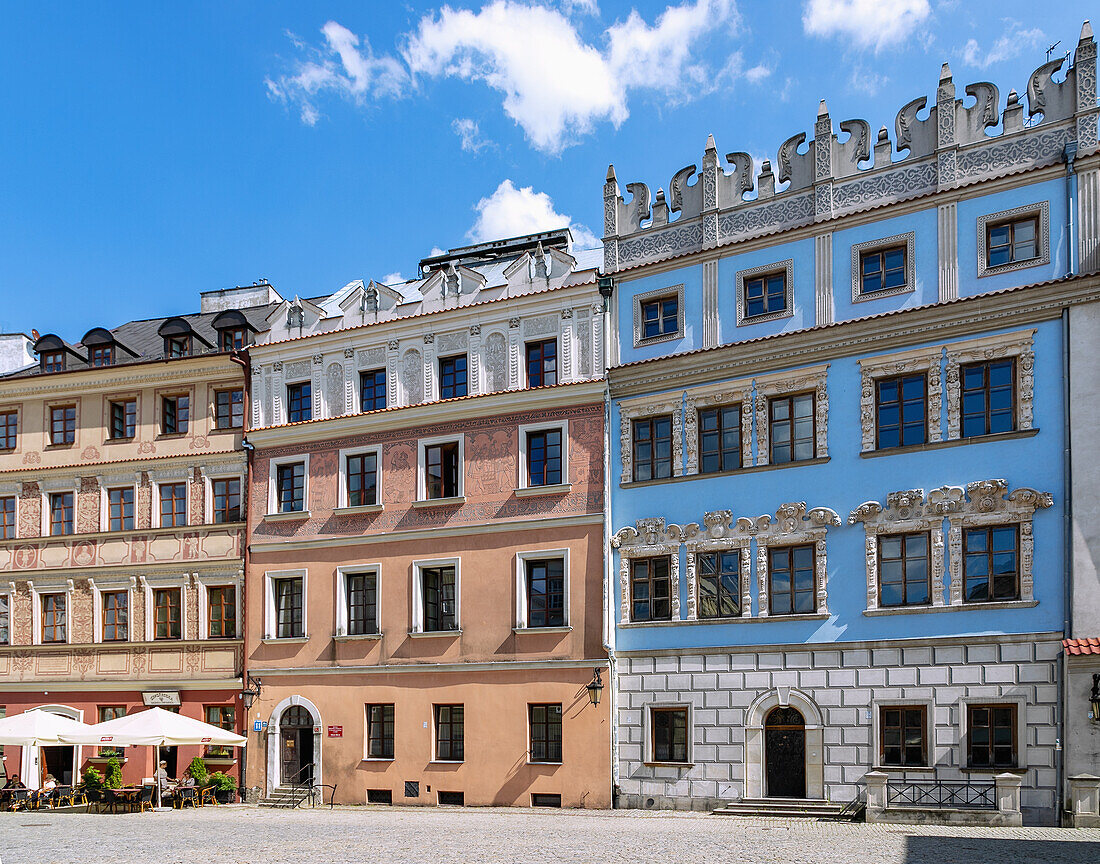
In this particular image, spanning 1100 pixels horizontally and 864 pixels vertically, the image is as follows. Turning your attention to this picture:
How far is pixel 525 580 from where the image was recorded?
3028 centimetres

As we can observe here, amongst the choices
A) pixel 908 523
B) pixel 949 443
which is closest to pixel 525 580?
pixel 908 523

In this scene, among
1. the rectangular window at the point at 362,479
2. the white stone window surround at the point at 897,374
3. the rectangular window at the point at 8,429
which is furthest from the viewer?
the rectangular window at the point at 8,429

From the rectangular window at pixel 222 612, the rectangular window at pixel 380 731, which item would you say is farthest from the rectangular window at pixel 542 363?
the rectangular window at pixel 222 612

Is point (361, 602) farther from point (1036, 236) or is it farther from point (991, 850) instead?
point (1036, 236)

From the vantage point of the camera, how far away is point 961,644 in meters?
24.2

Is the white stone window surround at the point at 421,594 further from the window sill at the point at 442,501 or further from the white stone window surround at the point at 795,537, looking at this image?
the white stone window surround at the point at 795,537

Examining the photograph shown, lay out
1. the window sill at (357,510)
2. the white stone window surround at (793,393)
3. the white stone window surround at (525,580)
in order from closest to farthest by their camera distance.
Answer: the white stone window surround at (793,393) → the white stone window surround at (525,580) → the window sill at (357,510)

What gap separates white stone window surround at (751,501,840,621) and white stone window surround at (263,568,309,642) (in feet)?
44.6

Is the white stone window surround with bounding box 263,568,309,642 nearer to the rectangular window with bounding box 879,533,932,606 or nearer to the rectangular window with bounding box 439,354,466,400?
the rectangular window with bounding box 439,354,466,400

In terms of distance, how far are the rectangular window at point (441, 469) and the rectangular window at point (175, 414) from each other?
351 inches

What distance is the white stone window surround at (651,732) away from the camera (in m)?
27.3

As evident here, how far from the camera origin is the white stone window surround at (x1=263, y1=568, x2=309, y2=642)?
33062 mm

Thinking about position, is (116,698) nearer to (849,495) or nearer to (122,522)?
(122,522)

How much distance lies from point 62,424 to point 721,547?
904 inches
